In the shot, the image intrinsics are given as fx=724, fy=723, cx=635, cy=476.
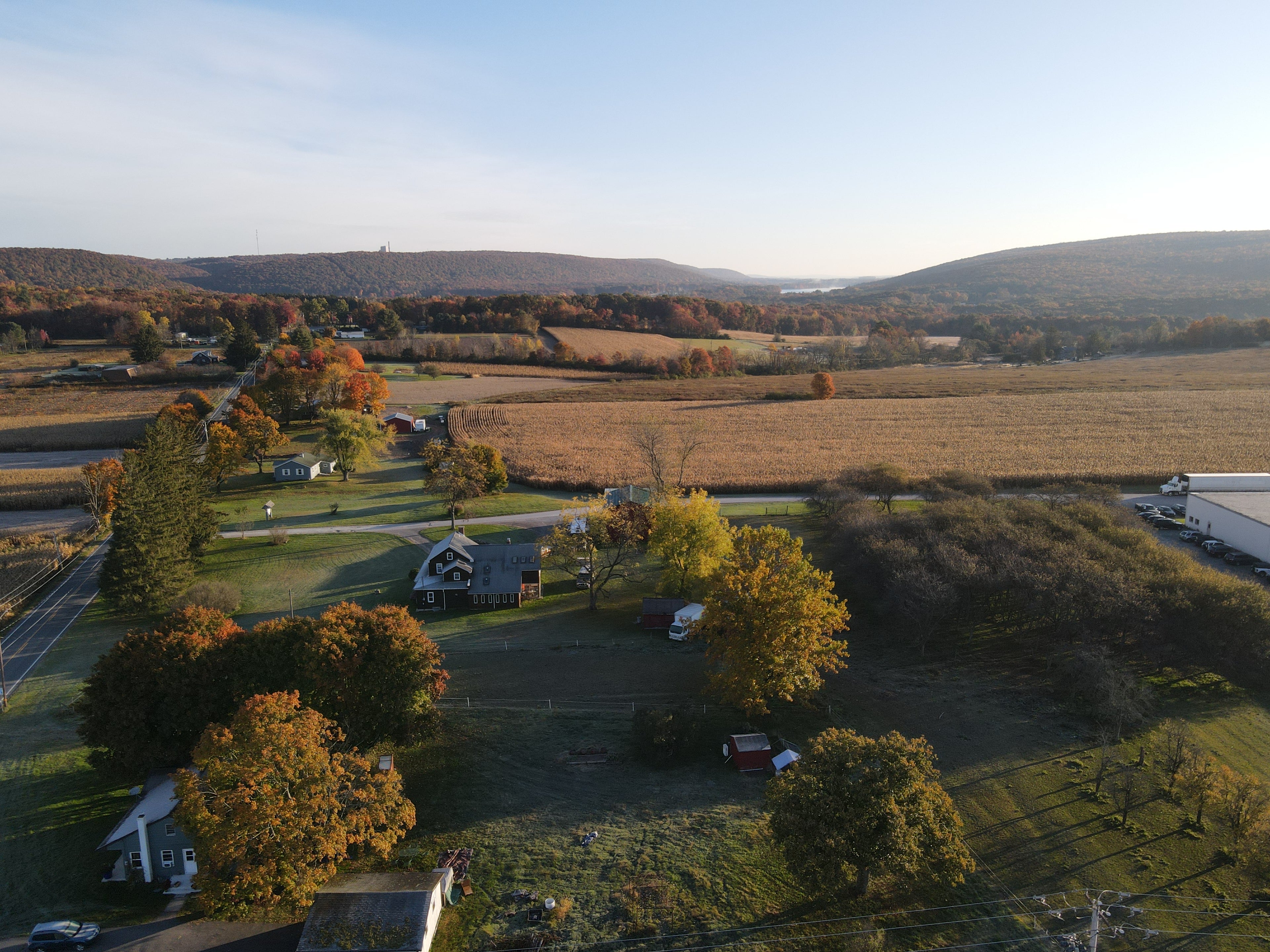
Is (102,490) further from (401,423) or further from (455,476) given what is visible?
(401,423)

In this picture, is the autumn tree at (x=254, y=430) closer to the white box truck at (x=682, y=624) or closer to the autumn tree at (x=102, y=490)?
the autumn tree at (x=102, y=490)

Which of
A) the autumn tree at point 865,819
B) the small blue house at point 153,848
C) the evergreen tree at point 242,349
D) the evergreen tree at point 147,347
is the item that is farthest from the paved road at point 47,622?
the evergreen tree at point 147,347

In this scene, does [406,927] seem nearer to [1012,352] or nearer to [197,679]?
[197,679]

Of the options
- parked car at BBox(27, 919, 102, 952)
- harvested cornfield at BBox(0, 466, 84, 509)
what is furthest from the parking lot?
harvested cornfield at BBox(0, 466, 84, 509)

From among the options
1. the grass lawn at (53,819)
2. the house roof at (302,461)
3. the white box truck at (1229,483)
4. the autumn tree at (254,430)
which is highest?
the autumn tree at (254,430)

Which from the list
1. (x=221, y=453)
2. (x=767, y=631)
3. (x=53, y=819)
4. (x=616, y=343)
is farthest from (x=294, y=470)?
(x=616, y=343)

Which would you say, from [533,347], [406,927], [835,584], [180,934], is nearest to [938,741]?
[835,584]

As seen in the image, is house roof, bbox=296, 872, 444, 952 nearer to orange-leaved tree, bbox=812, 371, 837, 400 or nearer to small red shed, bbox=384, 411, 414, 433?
small red shed, bbox=384, 411, 414, 433
